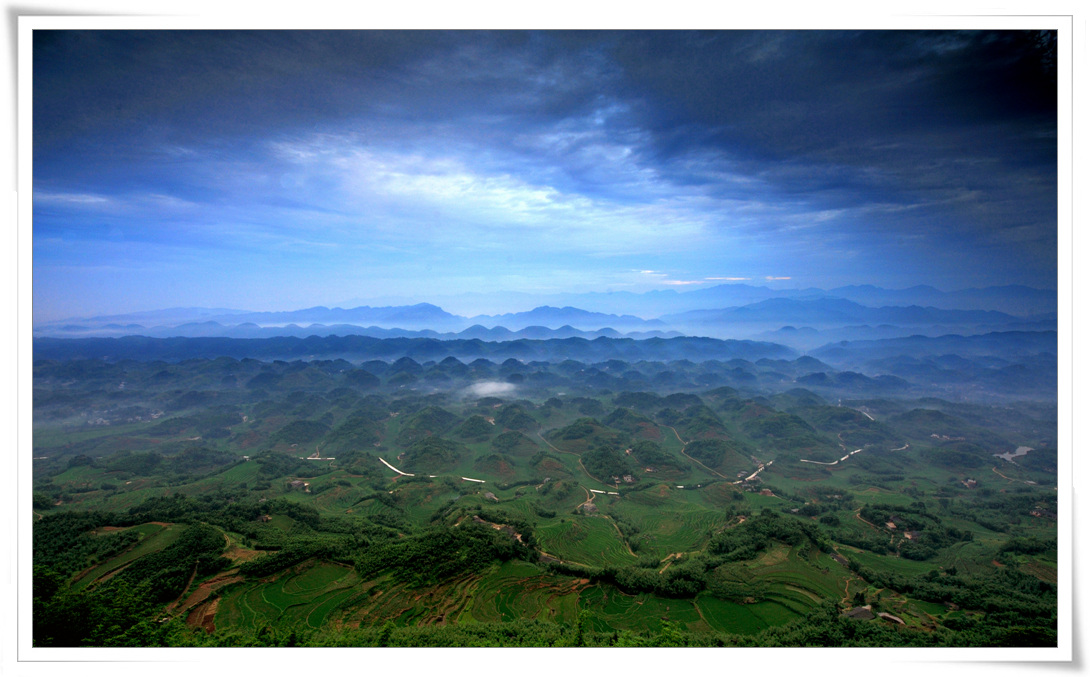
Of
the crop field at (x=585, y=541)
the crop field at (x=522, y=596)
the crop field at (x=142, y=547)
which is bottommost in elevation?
the crop field at (x=585, y=541)

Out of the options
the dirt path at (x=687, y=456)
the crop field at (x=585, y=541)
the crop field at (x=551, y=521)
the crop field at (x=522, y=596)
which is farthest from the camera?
the dirt path at (x=687, y=456)

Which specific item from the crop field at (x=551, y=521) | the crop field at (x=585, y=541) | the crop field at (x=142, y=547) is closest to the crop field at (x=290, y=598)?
the crop field at (x=551, y=521)

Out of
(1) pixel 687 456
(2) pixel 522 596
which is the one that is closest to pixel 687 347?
(1) pixel 687 456

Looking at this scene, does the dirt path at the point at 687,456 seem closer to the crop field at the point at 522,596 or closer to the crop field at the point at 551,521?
the crop field at the point at 551,521

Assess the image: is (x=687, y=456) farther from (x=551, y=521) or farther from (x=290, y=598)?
(x=290, y=598)

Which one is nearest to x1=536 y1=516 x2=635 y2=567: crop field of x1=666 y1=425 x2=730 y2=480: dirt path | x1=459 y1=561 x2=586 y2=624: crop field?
x1=459 y1=561 x2=586 y2=624: crop field

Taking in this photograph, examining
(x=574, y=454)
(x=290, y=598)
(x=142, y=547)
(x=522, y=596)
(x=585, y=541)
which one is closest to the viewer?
(x=290, y=598)

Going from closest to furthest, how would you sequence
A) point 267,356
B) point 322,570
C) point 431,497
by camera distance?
point 322,570 < point 431,497 < point 267,356

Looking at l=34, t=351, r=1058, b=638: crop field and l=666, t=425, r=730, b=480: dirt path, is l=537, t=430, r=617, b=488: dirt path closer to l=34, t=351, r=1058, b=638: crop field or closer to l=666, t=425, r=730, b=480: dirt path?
l=34, t=351, r=1058, b=638: crop field

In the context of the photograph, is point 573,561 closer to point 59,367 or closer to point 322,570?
point 322,570
